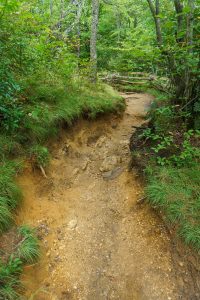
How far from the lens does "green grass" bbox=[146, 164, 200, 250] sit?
2.96 metres

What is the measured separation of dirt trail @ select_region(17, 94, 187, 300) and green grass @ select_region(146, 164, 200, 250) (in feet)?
1.01

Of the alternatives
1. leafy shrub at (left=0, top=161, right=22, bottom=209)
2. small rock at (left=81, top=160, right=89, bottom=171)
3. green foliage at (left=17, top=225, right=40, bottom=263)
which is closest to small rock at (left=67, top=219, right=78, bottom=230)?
green foliage at (left=17, top=225, right=40, bottom=263)

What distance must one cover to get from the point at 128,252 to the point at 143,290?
556 mm

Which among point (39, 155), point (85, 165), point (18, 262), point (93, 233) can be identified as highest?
point (39, 155)

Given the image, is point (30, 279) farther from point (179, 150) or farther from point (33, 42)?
point (33, 42)

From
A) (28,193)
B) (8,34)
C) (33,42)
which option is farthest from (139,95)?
(28,193)

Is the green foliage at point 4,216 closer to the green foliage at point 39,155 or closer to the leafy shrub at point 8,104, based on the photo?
the green foliage at point 39,155

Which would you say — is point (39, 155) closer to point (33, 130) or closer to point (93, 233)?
point (33, 130)

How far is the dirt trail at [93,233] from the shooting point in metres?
2.77

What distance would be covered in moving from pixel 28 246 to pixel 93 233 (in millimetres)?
1097

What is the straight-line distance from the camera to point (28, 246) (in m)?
2.87

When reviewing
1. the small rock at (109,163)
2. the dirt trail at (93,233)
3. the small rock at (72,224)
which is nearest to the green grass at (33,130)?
the dirt trail at (93,233)

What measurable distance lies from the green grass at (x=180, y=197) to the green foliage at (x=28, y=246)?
6.30 ft

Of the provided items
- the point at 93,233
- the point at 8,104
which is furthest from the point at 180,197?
the point at 8,104
